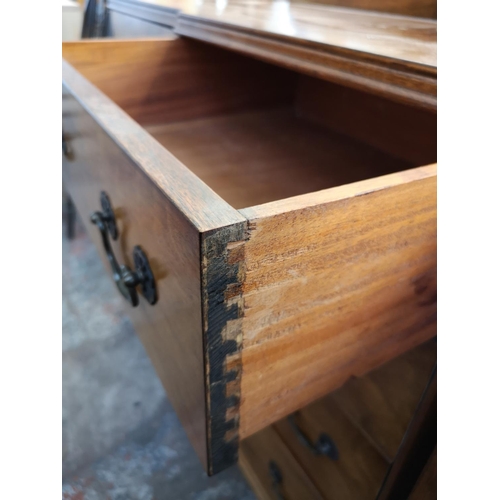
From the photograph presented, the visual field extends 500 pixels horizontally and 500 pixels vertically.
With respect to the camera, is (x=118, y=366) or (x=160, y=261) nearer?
(x=160, y=261)

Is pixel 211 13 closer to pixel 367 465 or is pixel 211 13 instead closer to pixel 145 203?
pixel 145 203

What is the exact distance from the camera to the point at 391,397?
0.59m

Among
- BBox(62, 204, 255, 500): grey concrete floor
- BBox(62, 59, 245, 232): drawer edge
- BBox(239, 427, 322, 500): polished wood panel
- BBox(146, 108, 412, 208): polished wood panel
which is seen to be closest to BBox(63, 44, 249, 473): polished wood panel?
BBox(62, 59, 245, 232): drawer edge

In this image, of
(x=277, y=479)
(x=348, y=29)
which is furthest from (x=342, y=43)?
(x=277, y=479)

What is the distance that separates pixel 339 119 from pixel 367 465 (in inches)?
24.3

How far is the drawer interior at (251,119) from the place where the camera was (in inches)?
27.6

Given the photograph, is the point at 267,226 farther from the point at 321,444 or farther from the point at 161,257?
the point at 321,444

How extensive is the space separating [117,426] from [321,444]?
1.93ft

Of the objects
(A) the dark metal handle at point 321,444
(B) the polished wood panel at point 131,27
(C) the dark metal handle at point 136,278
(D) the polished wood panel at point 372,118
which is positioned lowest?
(A) the dark metal handle at point 321,444

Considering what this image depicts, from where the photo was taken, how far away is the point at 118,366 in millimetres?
1204

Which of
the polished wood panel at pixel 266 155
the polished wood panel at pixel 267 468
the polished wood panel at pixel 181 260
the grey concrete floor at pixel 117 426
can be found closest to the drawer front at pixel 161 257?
the polished wood panel at pixel 181 260

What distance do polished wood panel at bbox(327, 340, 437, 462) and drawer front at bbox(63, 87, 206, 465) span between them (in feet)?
0.81

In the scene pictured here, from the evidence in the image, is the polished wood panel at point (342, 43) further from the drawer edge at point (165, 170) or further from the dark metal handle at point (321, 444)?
the dark metal handle at point (321, 444)
